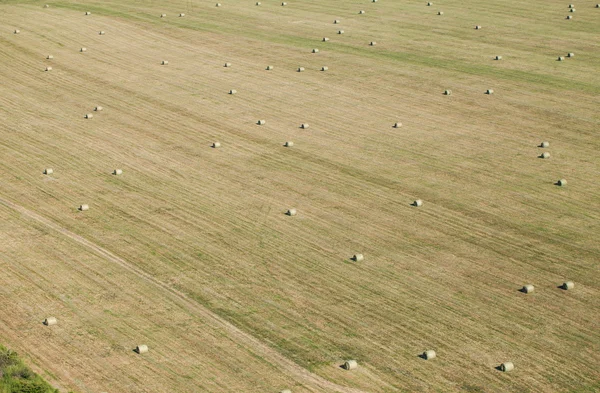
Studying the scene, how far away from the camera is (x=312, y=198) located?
122 feet

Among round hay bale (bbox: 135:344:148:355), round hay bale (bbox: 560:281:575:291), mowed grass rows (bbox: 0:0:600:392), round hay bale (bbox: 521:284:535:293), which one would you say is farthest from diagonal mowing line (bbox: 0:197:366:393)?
Answer: round hay bale (bbox: 560:281:575:291)

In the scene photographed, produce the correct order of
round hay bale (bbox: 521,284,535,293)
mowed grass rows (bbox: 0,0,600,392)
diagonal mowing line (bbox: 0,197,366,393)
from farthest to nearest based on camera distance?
round hay bale (bbox: 521,284,535,293), mowed grass rows (bbox: 0,0,600,392), diagonal mowing line (bbox: 0,197,366,393)

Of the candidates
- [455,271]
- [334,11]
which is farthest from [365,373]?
[334,11]

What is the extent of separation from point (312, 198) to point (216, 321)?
11054 millimetres

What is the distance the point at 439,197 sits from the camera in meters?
37.2

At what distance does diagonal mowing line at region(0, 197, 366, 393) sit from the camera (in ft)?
79.0

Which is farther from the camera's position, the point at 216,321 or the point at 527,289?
the point at 527,289

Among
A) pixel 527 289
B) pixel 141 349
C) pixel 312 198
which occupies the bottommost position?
pixel 141 349

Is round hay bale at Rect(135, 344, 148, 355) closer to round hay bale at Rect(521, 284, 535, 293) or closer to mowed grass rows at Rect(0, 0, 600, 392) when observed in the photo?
mowed grass rows at Rect(0, 0, 600, 392)

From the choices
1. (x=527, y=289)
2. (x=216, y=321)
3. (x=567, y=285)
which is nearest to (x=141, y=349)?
(x=216, y=321)

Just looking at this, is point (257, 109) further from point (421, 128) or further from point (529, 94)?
point (529, 94)

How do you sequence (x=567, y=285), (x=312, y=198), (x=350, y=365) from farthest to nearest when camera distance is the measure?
(x=312, y=198), (x=567, y=285), (x=350, y=365)

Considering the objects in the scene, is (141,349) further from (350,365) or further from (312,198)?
(312,198)

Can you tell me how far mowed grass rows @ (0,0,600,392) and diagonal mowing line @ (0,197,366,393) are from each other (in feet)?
0.88
